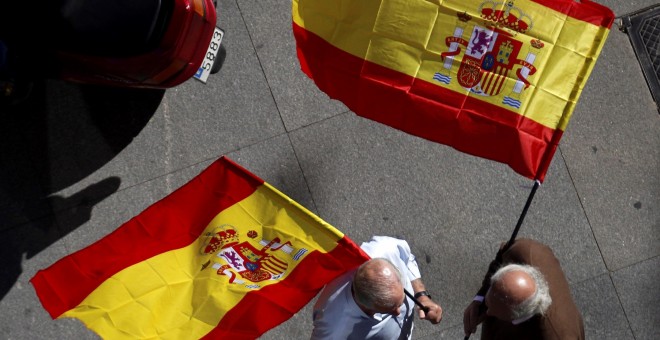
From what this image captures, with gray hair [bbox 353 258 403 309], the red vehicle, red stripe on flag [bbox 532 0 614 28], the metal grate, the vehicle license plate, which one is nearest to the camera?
gray hair [bbox 353 258 403 309]

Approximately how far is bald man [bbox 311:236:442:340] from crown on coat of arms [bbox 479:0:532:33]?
142cm

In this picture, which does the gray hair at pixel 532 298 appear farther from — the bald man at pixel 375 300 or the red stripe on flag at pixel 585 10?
the red stripe on flag at pixel 585 10

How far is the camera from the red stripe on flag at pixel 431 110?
3617 mm

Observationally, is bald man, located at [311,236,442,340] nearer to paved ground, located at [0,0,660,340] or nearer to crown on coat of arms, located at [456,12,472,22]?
paved ground, located at [0,0,660,340]

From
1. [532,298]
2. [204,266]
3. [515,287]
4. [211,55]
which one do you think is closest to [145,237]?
[204,266]

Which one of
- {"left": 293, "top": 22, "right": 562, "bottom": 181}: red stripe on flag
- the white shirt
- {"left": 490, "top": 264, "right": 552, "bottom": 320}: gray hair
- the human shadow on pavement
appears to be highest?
{"left": 293, "top": 22, "right": 562, "bottom": 181}: red stripe on flag

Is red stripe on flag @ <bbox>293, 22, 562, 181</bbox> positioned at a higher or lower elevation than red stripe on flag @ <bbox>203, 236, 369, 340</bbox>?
higher

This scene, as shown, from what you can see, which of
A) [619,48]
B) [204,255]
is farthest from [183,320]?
[619,48]

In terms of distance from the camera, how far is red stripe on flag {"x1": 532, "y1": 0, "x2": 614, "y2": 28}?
3535 millimetres

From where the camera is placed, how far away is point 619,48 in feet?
18.5

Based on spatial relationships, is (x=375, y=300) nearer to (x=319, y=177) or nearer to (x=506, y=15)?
(x=506, y=15)

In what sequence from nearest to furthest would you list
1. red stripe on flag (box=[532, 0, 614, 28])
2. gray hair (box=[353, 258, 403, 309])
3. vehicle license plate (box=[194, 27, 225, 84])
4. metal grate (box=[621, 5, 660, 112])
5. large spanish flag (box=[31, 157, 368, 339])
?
gray hair (box=[353, 258, 403, 309]) < red stripe on flag (box=[532, 0, 614, 28]) < large spanish flag (box=[31, 157, 368, 339]) < vehicle license plate (box=[194, 27, 225, 84]) < metal grate (box=[621, 5, 660, 112])

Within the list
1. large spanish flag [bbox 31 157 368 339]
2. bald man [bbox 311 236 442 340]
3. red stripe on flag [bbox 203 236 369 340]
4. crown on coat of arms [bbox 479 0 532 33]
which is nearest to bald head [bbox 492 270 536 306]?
bald man [bbox 311 236 442 340]

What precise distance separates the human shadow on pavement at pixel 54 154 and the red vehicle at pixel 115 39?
1.69ft
